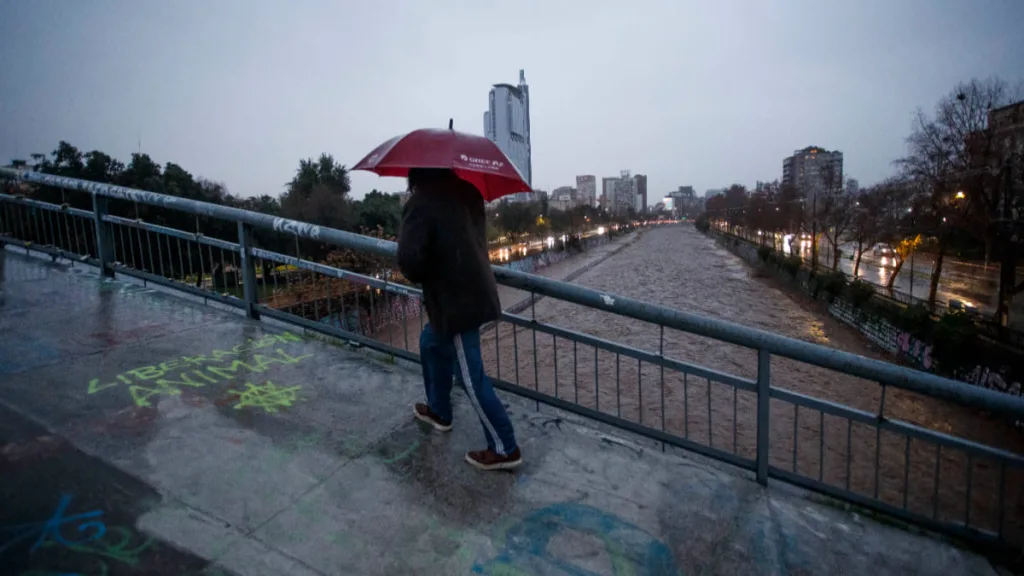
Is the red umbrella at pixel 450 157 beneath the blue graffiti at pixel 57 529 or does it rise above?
above

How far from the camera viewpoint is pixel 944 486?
11109mm

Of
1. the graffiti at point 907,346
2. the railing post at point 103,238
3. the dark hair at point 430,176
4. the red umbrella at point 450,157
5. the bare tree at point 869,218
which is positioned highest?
the red umbrella at point 450,157

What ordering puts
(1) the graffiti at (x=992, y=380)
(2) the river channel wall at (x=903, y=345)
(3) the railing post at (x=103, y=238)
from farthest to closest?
(2) the river channel wall at (x=903, y=345), (1) the graffiti at (x=992, y=380), (3) the railing post at (x=103, y=238)

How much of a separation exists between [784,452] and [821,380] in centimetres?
665

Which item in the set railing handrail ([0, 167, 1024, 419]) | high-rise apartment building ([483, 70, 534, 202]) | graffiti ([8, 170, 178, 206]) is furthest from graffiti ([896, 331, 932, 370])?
high-rise apartment building ([483, 70, 534, 202])

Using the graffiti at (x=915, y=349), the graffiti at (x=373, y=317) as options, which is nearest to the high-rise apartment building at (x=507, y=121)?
the graffiti at (x=915, y=349)

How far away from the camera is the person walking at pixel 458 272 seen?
2.72 meters

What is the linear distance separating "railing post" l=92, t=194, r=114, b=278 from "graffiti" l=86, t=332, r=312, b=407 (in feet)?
9.42

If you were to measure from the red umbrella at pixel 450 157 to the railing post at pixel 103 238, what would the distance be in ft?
15.0

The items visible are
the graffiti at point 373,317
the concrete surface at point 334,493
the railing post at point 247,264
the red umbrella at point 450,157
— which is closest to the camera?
the concrete surface at point 334,493

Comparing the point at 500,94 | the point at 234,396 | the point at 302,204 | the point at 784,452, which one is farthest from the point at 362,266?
the point at 500,94

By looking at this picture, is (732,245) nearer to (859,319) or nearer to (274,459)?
(859,319)

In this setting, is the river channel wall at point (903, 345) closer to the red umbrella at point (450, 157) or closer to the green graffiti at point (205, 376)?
the red umbrella at point (450, 157)

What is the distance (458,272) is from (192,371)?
231cm
